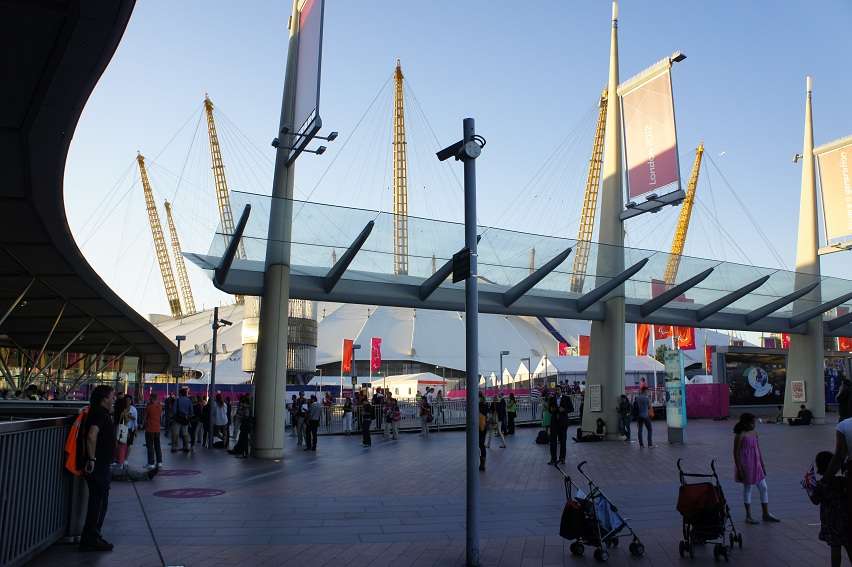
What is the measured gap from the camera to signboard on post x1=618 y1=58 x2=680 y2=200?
22.3 meters

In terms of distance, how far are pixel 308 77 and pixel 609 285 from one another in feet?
37.4

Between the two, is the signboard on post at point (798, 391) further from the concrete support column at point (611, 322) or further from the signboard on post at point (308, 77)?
the signboard on post at point (308, 77)

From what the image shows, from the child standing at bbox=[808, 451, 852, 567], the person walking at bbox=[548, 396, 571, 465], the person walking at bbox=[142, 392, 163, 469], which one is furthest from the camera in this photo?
the person walking at bbox=[548, 396, 571, 465]

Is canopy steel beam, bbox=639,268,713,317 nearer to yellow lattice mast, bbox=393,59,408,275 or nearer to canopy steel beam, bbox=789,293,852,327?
canopy steel beam, bbox=789,293,852,327

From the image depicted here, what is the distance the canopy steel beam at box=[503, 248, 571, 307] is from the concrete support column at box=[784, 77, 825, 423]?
15.5 meters

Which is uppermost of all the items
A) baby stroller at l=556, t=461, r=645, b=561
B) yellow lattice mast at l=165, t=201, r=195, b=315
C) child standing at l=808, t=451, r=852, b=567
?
yellow lattice mast at l=165, t=201, r=195, b=315

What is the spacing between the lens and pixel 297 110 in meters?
18.4

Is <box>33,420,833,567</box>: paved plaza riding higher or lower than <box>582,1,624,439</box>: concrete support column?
lower

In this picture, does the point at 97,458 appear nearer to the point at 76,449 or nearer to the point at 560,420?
the point at 76,449

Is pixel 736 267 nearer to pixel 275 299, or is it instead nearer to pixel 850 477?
pixel 275 299

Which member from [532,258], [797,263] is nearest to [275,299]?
[532,258]

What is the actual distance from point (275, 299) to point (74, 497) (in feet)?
35.3

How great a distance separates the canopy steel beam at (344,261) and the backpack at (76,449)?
10.3 m

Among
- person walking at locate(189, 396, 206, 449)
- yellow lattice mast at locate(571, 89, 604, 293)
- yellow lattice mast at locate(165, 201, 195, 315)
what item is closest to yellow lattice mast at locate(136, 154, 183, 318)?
yellow lattice mast at locate(165, 201, 195, 315)
